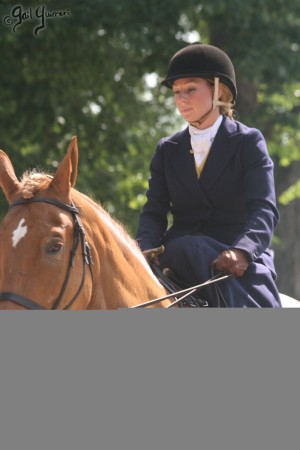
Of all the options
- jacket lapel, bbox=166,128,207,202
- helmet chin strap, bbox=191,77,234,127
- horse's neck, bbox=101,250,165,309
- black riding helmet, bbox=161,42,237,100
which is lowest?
horse's neck, bbox=101,250,165,309

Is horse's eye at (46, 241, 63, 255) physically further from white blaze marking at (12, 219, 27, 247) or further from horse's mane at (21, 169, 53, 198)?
horse's mane at (21, 169, 53, 198)

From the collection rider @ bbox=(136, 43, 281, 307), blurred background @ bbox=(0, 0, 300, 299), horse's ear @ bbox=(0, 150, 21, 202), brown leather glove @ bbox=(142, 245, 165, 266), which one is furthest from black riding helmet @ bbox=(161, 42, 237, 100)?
blurred background @ bbox=(0, 0, 300, 299)

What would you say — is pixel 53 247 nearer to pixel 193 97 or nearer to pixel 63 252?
pixel 63 252

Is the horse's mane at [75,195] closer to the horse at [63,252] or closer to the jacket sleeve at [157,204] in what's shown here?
the horse at [63,252]

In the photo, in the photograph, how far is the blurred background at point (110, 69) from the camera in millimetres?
13367

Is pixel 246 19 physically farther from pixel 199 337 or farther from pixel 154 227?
pixel 199 337

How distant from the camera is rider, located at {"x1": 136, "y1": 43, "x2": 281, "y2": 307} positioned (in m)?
5.00

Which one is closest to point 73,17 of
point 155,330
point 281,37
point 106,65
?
point 106,65

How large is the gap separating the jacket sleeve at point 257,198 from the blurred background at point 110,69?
7.68 meters

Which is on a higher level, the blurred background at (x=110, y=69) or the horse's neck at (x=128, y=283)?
the blurred background at (x=110, y=69)

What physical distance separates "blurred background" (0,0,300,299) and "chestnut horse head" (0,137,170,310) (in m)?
8.27

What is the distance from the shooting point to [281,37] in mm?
14828

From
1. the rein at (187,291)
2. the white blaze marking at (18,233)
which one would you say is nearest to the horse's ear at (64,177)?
the white blaze marking at (18,233)

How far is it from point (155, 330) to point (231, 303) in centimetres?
169
